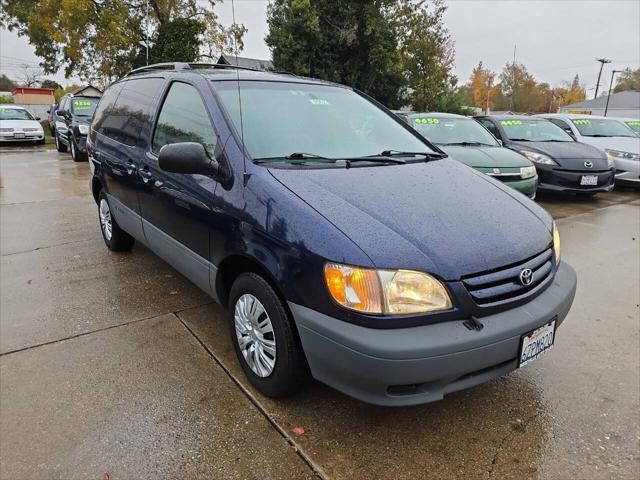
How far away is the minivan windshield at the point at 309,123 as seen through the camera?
2.69 m

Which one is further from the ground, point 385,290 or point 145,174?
point 145,174

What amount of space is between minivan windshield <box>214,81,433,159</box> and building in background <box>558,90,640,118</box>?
194ft

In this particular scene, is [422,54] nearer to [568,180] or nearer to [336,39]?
[336,39]

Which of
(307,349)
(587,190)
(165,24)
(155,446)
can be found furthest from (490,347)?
(165,24)

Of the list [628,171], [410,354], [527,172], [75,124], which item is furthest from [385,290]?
[75,124]

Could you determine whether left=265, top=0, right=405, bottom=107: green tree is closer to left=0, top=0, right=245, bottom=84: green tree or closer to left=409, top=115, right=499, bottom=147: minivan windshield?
left=0, top=0, right=245, bottom=84: green tree

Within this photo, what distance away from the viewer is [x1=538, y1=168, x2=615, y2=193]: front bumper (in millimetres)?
7559

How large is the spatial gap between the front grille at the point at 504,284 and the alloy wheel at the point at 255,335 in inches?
38.0

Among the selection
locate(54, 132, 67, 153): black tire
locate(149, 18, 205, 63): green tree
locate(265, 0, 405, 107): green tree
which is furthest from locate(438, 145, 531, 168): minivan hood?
locate(265, 0, 405, 107): green tree

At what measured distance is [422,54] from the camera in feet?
88.4

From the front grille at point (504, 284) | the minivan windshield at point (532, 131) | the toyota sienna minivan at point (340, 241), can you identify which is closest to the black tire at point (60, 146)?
the minivan windshield at point (532, 131)

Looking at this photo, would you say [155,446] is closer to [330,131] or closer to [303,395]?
[303,395]

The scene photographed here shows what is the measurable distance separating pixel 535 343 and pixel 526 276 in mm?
319

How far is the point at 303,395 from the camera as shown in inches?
98.0
